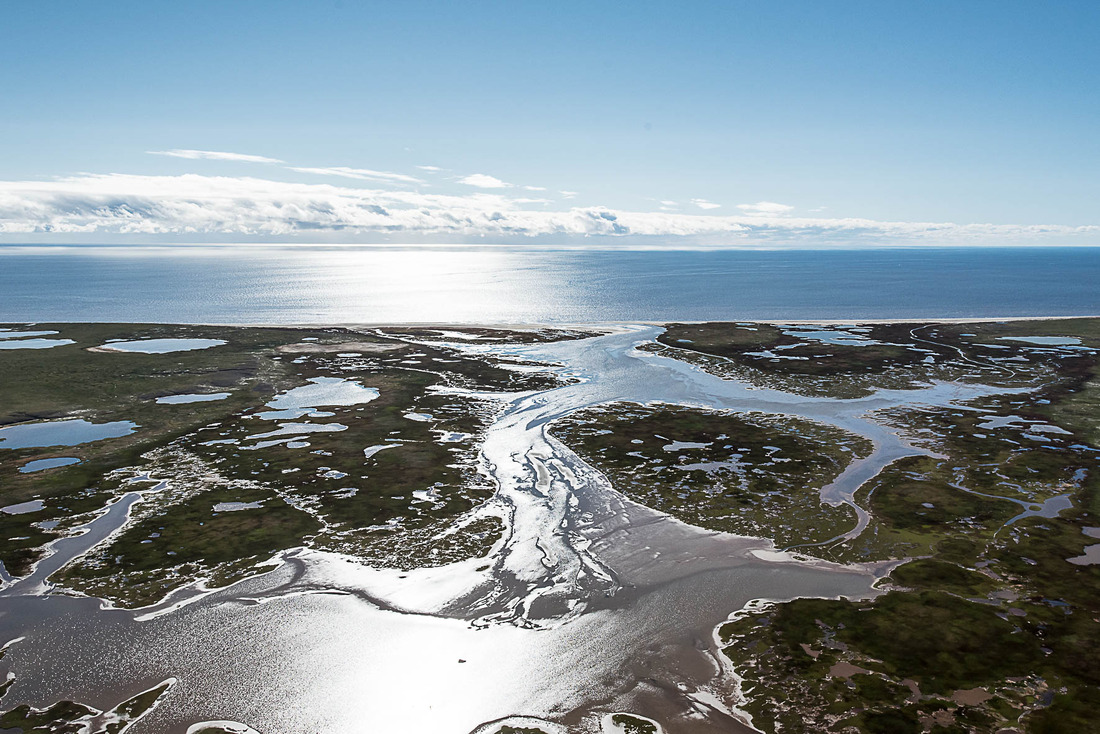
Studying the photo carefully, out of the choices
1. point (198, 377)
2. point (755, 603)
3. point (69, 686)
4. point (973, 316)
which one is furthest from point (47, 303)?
point (973, 316)

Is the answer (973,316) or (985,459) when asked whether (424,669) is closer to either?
(985,459)

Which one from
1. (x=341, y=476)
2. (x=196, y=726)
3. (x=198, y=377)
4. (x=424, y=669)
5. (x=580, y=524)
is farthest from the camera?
(x=198, y=377)

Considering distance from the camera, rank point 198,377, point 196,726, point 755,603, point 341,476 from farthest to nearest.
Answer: point 198,377 → point 341,476 → point 755,603 → point 196,726

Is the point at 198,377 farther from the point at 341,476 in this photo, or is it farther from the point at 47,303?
the point at 47,303

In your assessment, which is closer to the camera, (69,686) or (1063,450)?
(69,686)

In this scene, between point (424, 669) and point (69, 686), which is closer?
point (69, 686)

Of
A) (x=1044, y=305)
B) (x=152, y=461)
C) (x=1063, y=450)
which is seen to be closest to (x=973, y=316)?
(x=1044, y=305)
